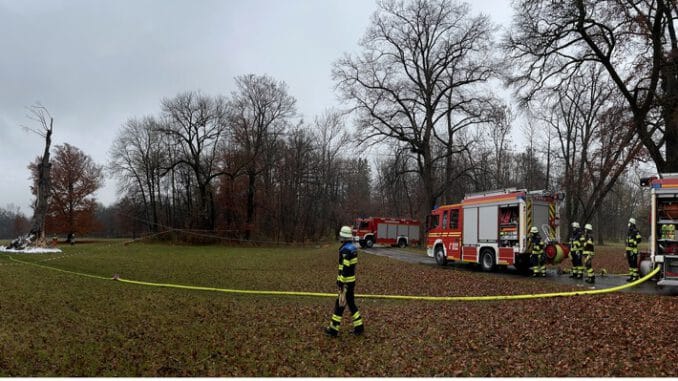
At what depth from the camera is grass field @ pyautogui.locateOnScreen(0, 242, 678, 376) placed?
21.1 feet

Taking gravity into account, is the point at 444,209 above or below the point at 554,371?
above

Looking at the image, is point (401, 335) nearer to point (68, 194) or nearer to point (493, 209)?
point (493, 209)

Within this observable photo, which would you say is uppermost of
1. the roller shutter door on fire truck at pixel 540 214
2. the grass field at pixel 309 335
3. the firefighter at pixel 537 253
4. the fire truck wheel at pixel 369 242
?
the roller shutter door on fire truck at pixel 540 214

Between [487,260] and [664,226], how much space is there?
289 inches

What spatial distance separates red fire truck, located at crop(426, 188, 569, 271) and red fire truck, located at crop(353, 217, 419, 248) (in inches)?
791

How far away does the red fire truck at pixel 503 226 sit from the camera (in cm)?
1703

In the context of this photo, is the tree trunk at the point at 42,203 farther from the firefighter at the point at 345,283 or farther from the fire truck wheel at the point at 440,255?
the firefighter at the point at 345,283

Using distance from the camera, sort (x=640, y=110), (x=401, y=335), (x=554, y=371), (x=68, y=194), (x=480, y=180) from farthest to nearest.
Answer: (x=68, y=194) → (x=480, y=180) → (x=640, y=110) → (x=401, y=335) → (x=554, y=371)

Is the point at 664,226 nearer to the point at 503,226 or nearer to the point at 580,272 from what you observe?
the point at 580,272

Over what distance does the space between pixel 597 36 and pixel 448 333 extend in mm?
19560

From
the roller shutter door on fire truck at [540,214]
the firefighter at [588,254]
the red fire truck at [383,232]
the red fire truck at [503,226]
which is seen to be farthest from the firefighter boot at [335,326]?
the red fire truck at [383,232]

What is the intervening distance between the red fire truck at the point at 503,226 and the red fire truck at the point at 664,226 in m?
4.83

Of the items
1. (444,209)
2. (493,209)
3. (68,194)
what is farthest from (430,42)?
(68,194)

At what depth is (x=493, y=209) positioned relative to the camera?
60.0ft
